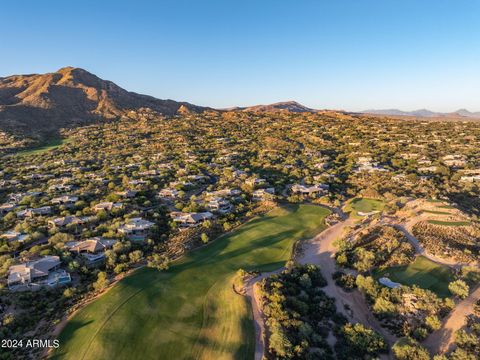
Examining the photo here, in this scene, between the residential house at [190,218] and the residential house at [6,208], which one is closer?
the residential house at [190,218]

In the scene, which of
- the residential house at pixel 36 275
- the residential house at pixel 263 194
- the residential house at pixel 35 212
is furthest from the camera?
the residential house at pixel 263 194

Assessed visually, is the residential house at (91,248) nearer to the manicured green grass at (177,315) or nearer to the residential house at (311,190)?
the manicured green grass at (177,315)

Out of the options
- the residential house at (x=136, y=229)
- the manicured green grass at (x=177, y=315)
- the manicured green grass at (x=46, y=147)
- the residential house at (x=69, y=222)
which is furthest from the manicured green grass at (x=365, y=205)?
the manicured green grass at (x=46, y=147)

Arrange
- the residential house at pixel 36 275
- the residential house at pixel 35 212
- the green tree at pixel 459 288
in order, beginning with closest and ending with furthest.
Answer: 1. the green tree at pixel 459 288
2. the residential house at pixel 36 275
3. the residential house at pixel 35 212

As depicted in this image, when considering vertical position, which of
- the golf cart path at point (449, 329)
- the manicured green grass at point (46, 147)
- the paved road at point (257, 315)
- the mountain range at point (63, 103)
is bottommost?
the golf cart path at point (449, 329)

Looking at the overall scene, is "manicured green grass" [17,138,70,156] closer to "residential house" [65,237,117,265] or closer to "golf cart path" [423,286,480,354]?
"residential house" [65,237,117,265]

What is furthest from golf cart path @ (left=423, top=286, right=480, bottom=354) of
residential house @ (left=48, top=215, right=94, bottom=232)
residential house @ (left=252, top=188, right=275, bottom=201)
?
residential house @ (left=48, top=215, right=94, bottom=232)
